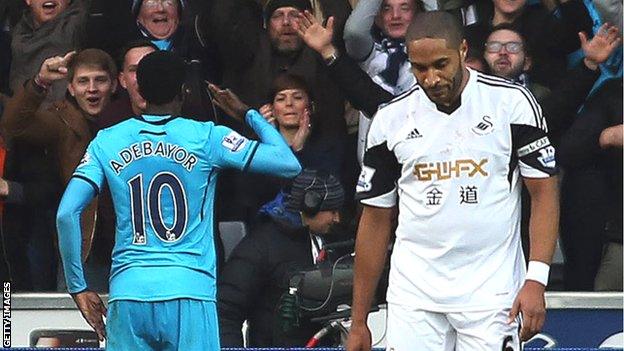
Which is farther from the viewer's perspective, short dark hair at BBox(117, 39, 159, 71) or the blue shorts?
short dark hair at BBox(117, 39, 159, 71)

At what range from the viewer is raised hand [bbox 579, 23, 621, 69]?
8000 millimetres

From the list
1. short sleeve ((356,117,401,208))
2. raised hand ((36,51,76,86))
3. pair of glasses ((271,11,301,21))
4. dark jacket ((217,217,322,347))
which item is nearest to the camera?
short sleeve ((356,117,401,208))

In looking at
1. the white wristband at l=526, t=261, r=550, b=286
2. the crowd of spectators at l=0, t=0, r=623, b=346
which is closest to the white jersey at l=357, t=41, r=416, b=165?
the crowd of spectators at l=0, t=0, r=623, b=346

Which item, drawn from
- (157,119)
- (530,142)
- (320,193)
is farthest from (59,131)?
(530,142)

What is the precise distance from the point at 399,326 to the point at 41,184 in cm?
328

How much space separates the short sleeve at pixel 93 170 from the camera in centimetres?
658

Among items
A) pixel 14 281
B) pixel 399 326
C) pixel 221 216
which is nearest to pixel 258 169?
pixel 399 326

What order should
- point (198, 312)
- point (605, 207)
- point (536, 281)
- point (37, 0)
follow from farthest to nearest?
point (37, 0) → point (605, 207) → point (198, 312) → point (536, 281)

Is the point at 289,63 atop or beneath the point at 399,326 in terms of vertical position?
atop

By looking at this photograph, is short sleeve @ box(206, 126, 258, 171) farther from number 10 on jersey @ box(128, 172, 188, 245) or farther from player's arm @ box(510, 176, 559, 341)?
player's arm @ box(510, 176, 559, 341)

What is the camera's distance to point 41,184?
8.42 m

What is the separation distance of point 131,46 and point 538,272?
12.0ft

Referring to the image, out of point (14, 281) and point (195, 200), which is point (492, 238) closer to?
point (195, 200)

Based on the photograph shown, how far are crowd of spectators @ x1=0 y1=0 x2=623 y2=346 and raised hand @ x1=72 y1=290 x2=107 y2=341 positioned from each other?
4.28ft
